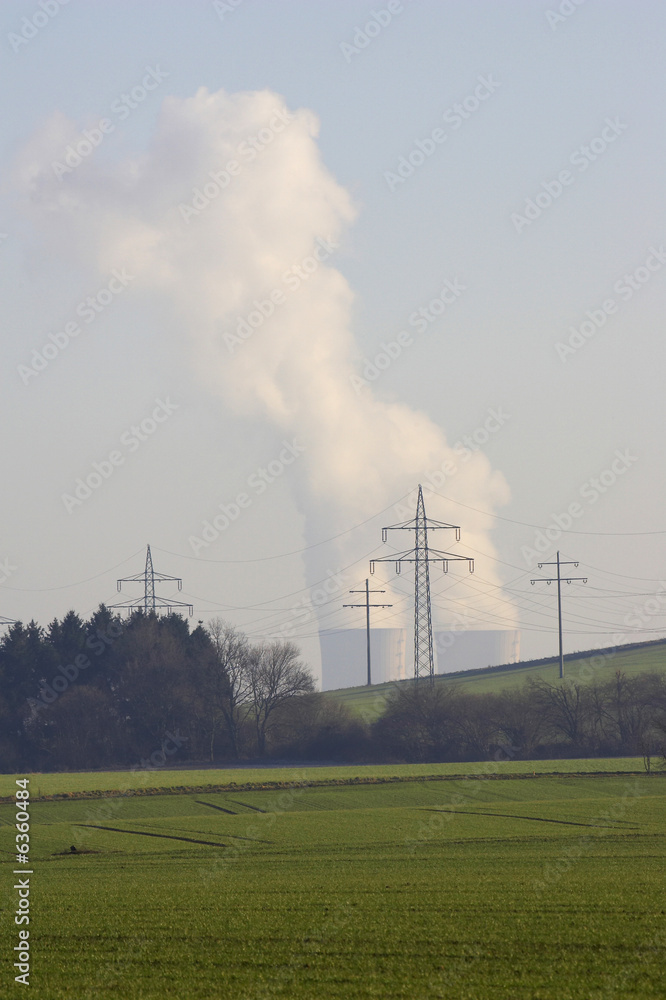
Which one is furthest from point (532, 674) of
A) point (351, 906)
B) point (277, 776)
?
point (351, 906)

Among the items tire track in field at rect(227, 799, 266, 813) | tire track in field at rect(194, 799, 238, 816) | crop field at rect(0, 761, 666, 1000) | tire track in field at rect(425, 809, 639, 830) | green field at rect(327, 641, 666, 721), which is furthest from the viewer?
green field at rect(327, 641, 666, 721)

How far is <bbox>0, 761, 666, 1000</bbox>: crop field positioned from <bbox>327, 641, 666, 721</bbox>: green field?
224 ft

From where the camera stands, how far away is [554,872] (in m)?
32.7

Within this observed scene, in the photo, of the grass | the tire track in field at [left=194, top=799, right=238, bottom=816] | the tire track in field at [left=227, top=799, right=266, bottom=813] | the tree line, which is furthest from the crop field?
the tree line

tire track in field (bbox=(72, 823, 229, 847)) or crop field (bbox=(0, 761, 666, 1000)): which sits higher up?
crop field (bbox=(0, 761, 666, 1000))

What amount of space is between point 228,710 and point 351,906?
310 feet

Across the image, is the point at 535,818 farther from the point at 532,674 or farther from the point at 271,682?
the point at 532,674

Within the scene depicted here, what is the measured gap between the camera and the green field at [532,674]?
412 feet

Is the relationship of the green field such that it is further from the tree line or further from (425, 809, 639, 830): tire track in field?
(425, 809, 639, 830): tire track in field

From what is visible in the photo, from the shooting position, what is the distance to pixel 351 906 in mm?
25734

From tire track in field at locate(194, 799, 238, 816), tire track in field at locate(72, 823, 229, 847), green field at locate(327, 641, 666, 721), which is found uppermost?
green field at locate(327, 641, 666, 721)

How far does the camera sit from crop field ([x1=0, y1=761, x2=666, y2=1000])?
18359 mm

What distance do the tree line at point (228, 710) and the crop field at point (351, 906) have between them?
4654 centimetres

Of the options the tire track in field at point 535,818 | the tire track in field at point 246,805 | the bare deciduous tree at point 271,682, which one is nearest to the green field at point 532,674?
the bare deciduous tree at point 271,682
